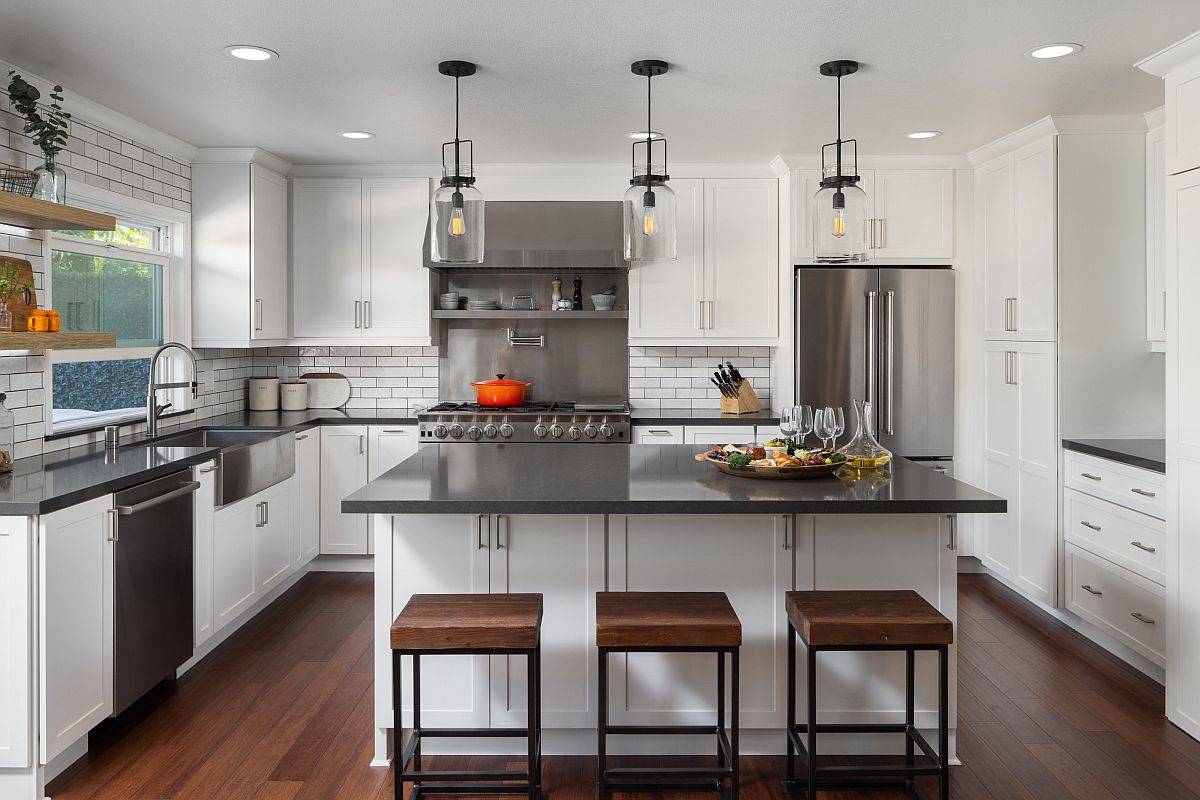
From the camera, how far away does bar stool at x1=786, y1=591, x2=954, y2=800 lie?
252 centimetres

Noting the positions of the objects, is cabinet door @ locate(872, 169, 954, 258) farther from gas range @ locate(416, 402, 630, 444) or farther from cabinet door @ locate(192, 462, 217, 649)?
cabinet door @ locate(192, 462, 217, 649)

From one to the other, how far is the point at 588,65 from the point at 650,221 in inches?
33.9

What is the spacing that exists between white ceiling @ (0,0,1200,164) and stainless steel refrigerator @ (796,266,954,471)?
2.79ft

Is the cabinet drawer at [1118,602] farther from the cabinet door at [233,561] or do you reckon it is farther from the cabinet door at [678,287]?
the cabinet door at [233,561]

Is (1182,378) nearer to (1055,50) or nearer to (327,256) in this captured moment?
(1055,50)

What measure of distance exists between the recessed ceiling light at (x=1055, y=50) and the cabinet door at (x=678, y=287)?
235 centimetres

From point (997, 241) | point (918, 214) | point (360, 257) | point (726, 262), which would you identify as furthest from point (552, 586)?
point (918, 214)

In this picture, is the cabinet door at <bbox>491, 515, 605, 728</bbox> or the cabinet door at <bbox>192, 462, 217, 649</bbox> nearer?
the cabinet door at <bbox>491, 515, 605, 728</bbox>

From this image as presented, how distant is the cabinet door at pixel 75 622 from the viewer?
2744mm

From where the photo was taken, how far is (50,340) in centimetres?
328

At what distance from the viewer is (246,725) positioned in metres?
3.33

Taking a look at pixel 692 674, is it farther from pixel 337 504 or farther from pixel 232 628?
pixel 337 504

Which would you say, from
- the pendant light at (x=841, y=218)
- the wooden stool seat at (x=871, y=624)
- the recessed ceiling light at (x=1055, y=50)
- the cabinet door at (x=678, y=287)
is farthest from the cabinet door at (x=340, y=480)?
the recessed ceiling light at (x=1055, y=50)

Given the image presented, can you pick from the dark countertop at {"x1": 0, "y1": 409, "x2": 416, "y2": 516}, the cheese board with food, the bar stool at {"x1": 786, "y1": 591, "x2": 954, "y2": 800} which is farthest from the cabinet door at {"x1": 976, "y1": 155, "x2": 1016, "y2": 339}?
the dark countertop at {"x1": 0, "y1": 409, "x2": 416, "y2": 516}
